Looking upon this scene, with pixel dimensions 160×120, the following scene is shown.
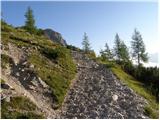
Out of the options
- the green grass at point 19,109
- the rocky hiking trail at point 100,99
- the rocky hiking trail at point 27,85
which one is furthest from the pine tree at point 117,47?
the green grass at point 19,109

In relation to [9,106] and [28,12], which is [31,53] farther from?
[28,12]

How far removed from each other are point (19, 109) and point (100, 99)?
26.8 feet

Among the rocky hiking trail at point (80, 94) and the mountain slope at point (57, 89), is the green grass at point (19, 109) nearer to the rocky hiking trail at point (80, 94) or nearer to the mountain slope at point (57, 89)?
the mountain slope at point (57, 89)

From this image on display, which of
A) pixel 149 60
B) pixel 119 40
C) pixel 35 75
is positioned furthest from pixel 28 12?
pixel 35 75

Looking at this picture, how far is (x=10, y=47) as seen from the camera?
39750 mm

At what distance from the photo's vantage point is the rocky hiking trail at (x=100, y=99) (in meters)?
29.6

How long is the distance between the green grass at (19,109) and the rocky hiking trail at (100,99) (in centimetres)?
241

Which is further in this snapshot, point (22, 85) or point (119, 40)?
point (119, 40)

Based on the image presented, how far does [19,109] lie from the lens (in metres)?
27.2

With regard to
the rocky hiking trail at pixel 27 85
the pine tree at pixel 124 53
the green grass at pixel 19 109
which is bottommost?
the green grass at pixel 19 109

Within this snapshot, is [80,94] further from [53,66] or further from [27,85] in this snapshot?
[53,66]

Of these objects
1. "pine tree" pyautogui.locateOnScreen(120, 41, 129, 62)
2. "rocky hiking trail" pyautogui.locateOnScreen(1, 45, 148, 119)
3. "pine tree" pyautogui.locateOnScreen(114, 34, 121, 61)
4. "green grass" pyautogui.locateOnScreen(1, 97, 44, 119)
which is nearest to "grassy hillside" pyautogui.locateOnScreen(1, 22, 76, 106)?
"rocky hiking trail" pyautogui.locateOnScreen(1, 45, 148, 119)

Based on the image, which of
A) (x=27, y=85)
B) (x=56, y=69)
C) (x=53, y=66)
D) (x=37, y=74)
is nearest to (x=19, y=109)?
(x=27, y=85)

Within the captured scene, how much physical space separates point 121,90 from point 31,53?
10950 millimetres
